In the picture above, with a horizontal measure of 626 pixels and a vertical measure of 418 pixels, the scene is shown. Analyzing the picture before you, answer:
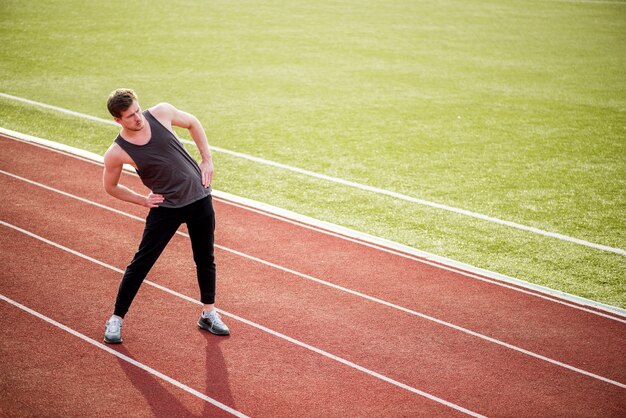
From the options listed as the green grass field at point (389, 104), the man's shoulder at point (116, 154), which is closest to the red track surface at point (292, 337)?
the green grass field at point (389, 104)

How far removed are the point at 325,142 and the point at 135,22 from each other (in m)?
15.2

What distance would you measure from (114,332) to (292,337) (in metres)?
1.48

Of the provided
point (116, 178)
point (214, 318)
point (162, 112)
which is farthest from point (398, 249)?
point (116, 178)

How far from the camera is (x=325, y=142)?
12.2 m

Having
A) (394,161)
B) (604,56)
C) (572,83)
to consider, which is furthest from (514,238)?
(604,56)

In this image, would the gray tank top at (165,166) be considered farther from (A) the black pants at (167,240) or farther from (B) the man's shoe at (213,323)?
(B) the man's shoe at (213,323)

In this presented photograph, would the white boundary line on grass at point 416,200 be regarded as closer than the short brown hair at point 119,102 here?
No

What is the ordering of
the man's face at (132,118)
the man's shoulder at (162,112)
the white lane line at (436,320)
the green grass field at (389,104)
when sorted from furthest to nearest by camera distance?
the green grass field at (389,104), the white lane line at (436,320), the man's shoulder at (162,112), the man's face at (132,118)

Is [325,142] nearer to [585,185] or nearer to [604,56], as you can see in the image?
[585,185]

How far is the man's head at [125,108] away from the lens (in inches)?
193

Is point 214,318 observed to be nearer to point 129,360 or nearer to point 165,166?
point 129,360

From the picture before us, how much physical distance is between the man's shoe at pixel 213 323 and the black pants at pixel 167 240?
1.05ft

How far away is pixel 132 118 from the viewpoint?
16.3 feet

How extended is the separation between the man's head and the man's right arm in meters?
0.25
